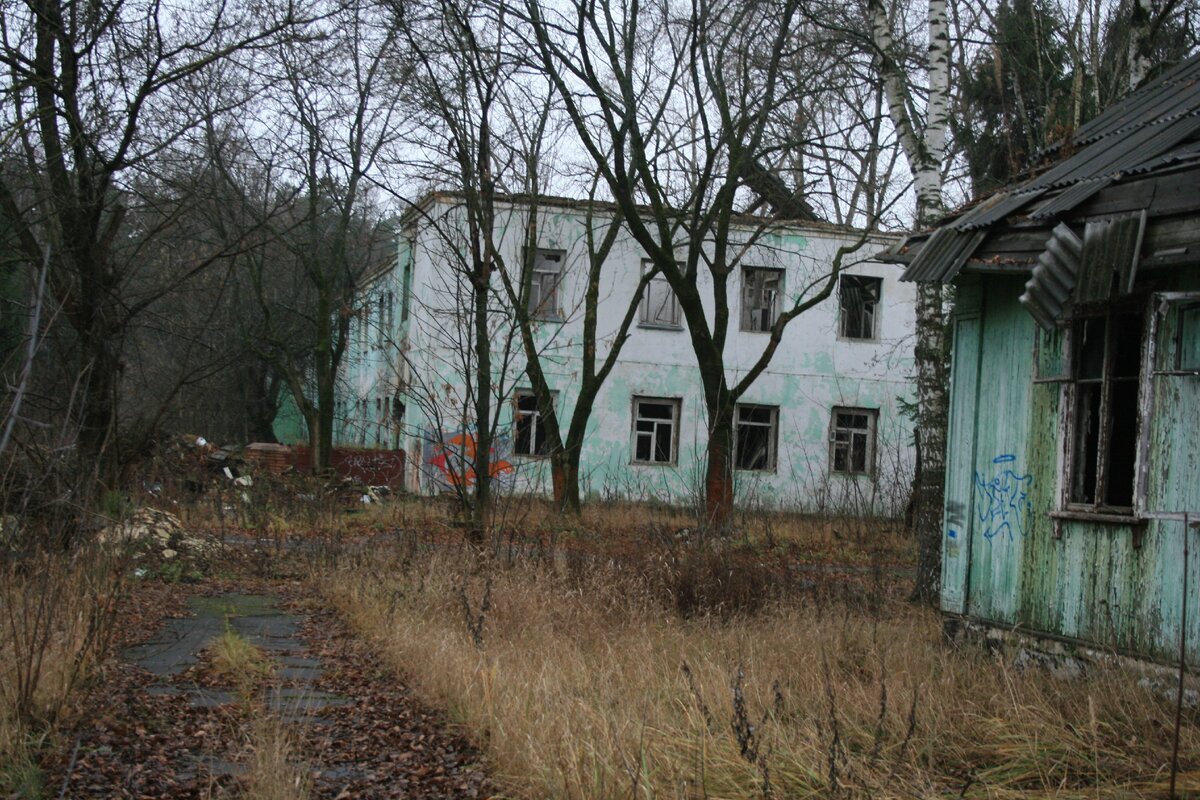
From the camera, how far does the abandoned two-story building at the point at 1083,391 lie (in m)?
7.08

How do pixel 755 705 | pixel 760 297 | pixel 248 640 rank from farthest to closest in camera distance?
pixel 760 297, pixel 248 640, pixel 755 705

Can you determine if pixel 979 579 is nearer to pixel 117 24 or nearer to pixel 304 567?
pixel 304 567

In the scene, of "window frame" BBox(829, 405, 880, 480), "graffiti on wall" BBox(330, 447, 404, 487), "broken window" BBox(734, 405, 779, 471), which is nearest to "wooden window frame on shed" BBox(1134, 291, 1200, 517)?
"broken window" BBox(734, 405, 779, 471)

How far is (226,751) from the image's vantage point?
619 cm

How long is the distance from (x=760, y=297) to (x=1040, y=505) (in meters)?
23.5

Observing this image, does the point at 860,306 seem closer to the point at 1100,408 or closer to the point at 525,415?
the point at 525,415

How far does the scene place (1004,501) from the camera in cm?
866

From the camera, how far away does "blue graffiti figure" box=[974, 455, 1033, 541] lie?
8.45 m

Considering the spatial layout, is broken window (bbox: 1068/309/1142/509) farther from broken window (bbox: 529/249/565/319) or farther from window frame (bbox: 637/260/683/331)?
window frame (bbox: 637/260/683/331)

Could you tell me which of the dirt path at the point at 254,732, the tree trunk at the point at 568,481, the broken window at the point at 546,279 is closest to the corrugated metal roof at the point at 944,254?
the dirt path at the point at 254,732

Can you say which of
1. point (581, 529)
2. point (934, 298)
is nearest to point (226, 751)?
point (934, 298)

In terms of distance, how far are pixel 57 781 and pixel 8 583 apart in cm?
216

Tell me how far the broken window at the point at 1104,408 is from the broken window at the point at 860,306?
24.0 m

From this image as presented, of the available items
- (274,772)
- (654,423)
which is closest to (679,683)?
(274,772)
